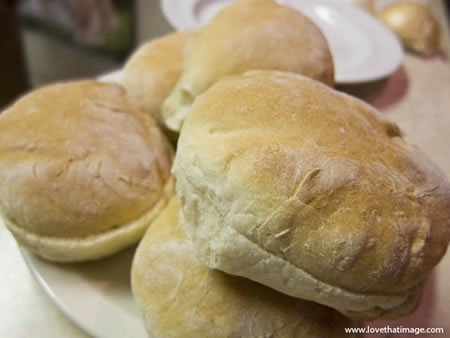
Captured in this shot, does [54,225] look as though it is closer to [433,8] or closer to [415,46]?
[415,46]

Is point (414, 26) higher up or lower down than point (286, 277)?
lower down

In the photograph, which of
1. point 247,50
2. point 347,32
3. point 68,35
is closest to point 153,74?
point 247,50

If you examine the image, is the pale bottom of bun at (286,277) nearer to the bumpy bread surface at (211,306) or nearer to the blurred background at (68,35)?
the bumpy bread surface at (211,306)

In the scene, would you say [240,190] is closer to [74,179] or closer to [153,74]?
[74,179]

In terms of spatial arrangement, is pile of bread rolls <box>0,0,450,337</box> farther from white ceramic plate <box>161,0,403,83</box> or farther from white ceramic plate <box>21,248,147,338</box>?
white ceramic plate <box>161,0,403,83</box>

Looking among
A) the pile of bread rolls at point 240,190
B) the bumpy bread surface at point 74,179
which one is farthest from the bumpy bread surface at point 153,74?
the bumpy bread surface at point 74,179

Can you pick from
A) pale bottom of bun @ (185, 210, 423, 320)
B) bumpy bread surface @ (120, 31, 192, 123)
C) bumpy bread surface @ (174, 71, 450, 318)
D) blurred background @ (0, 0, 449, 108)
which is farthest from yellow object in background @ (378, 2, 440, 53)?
pale bottom of bun @ (185, 210, 423, 320)
